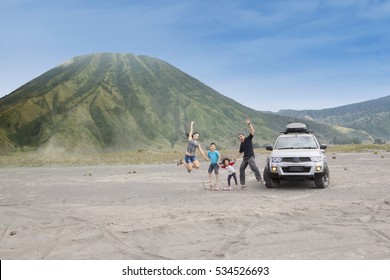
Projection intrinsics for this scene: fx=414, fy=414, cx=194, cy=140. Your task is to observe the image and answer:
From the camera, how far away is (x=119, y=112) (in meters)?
120

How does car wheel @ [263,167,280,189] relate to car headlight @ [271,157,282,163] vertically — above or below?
below

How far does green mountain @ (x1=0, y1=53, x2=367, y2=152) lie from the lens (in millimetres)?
106188

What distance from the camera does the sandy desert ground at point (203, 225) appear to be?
661 cm

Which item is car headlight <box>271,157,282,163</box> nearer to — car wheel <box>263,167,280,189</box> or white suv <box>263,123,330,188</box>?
white suv <box>263,123,330,188</box>

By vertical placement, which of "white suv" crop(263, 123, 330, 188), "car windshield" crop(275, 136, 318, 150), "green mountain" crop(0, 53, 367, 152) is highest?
"green mountain" crop(0, 53, 367, 152)

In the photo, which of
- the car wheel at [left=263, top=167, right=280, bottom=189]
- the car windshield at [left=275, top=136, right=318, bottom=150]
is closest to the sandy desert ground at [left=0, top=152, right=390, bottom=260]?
the car wheel at [left=263, top=167, right=280, bottom=189]

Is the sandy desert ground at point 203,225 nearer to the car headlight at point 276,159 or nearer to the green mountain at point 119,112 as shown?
the car headlight at point 276,159

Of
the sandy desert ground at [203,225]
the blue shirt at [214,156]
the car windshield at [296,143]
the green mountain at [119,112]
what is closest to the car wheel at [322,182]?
the sandy desert ground at [203,225]

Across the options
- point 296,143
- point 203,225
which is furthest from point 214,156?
point 203,225

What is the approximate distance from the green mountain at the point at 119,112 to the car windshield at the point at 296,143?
3478 inches

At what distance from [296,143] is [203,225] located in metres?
7.92

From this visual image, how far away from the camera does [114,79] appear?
144875 millimetres

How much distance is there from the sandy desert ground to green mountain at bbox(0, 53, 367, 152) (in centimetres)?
8995
